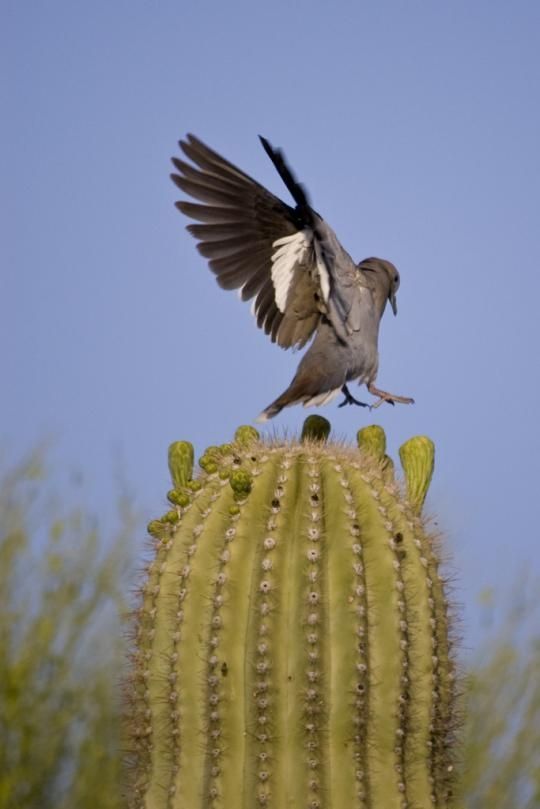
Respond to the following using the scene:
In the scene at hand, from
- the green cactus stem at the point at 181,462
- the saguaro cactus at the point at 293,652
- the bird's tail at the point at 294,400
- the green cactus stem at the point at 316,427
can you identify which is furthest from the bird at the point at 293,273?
the saguaro cactus at the point at 293,652

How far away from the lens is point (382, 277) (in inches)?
185

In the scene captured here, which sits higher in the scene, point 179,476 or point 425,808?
point 179,476

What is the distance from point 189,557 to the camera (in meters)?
2.87

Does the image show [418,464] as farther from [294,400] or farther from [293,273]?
[293,273]

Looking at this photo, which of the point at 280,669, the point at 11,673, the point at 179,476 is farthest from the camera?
the point at 11,673

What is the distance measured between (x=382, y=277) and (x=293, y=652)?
7.37ft

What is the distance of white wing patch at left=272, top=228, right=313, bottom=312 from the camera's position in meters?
4.40

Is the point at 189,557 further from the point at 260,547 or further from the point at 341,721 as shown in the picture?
the point at 341,721

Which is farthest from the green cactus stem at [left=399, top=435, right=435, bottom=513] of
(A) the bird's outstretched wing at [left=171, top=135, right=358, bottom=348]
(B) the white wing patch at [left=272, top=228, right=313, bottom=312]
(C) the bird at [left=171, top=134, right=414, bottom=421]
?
(B) the white wing patch at [left=272, top=228, right=313, bottom=312]

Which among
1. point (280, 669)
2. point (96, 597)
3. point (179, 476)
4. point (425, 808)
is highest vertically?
point (96, 597)

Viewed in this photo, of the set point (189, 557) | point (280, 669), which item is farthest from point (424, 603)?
point (189, 557)

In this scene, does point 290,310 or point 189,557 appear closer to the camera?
point 189,557

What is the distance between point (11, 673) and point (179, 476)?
1.97 m

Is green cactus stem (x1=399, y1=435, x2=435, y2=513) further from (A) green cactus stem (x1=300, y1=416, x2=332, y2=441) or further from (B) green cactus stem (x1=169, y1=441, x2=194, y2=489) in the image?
(B) green cactus stem (x1=169, y1=441, x2=194, y2=489)
